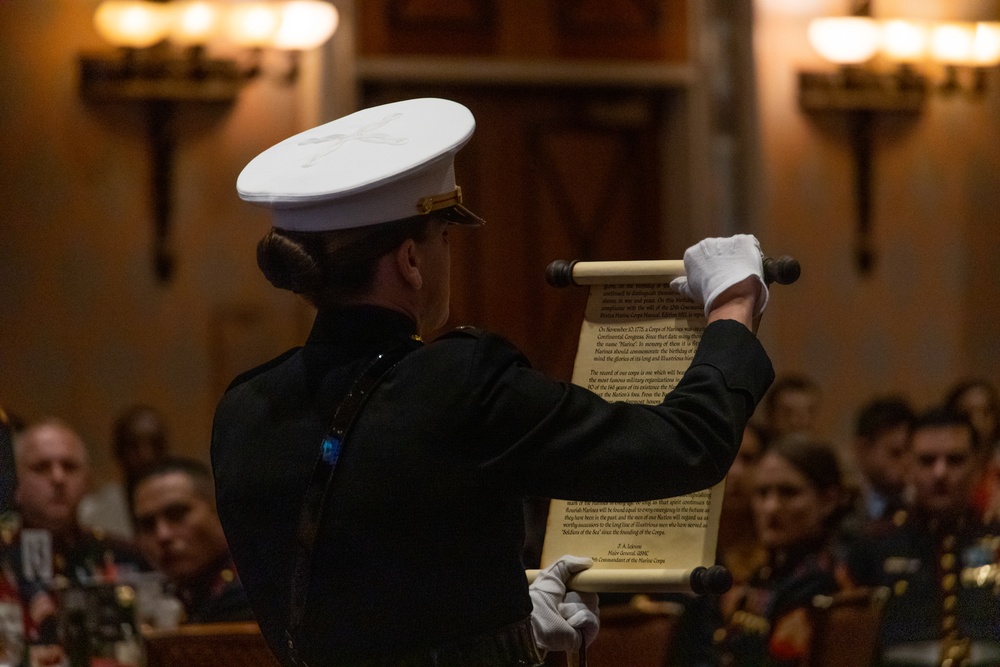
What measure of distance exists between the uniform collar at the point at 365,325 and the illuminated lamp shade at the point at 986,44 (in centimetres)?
585

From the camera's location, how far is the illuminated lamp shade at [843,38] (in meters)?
6.73

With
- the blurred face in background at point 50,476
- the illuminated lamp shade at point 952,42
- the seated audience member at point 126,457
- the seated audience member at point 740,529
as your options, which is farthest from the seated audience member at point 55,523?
the illuminated lamp shade at point 952,42

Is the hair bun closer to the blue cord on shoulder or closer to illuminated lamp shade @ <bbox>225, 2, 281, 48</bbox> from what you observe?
the blue cord on shoulder

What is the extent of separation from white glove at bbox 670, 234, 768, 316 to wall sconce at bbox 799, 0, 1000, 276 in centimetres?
507

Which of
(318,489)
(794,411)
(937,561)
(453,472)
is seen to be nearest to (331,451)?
(318,489)

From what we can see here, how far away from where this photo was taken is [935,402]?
702cm

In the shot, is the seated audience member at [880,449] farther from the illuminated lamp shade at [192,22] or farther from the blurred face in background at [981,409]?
the illuminated lamp shade at [192,22]

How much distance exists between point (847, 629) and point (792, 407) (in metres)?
2.62

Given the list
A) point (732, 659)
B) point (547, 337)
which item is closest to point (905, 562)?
point (732, 659)

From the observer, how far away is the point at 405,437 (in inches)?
67.2

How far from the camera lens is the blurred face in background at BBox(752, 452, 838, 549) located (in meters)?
4.41

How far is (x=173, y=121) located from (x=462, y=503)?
4.91m

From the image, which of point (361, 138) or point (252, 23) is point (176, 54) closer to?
point (252, 23)

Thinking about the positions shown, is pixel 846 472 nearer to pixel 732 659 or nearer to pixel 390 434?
pixel 732 659
